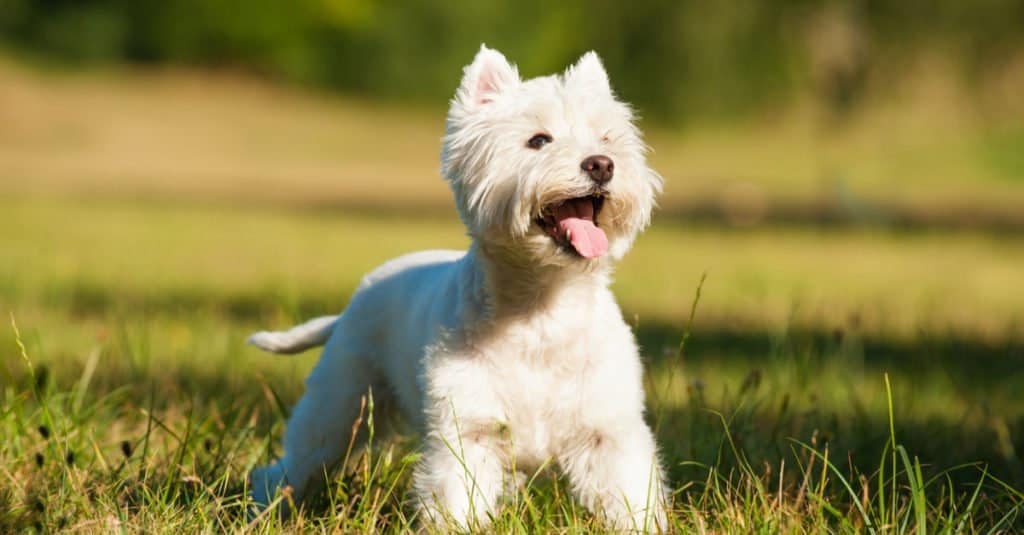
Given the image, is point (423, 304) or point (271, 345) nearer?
point (423, 304)

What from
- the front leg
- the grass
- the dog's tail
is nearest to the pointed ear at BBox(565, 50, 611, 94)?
the front leg

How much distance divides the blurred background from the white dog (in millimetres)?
484

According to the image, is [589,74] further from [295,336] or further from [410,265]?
[295,336]

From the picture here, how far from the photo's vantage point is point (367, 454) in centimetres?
389

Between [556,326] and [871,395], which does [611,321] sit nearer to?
[556,326]

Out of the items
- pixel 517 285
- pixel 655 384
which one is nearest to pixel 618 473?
pixel 517 285

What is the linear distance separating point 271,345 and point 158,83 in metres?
34.5

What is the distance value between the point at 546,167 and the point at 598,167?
0.14m

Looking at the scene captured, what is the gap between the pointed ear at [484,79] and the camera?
390 centimetres

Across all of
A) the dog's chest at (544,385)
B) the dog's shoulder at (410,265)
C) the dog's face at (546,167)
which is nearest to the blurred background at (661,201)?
the dog's face at (546,167)

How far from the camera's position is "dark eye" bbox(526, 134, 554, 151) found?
3.70 metres

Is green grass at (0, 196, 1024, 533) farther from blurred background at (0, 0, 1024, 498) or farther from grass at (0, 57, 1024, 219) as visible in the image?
grass at (0, 57, 1024, 219)

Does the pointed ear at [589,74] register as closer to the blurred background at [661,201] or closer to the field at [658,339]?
the blurred background at [661,201]

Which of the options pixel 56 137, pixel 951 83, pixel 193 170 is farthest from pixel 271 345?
pixel 56 137
